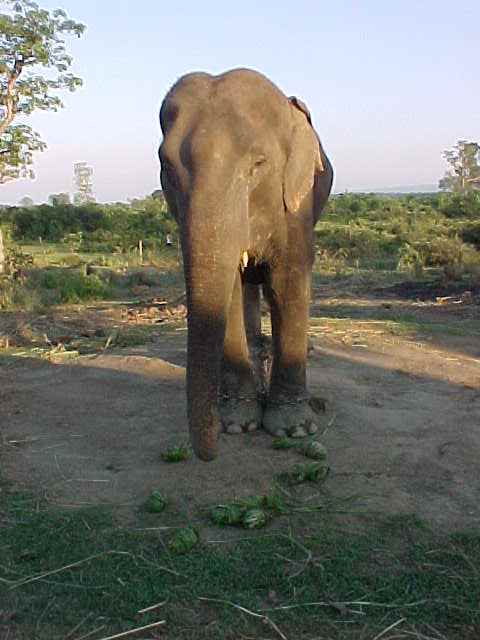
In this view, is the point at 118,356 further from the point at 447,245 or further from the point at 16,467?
the point at 447,245

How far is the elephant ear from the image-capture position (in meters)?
4.45


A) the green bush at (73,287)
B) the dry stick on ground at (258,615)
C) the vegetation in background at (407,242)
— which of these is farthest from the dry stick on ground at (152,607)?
the vegetation in background at (407,242)

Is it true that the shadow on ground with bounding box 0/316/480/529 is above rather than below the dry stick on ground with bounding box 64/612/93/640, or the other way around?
above

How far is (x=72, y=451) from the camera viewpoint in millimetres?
4605

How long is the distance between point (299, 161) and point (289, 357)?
130 cm

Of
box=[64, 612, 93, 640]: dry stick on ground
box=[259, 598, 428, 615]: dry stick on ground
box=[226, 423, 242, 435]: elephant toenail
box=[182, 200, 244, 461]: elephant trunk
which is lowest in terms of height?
box=[64, 612, 93, 640]: dry stick on ground

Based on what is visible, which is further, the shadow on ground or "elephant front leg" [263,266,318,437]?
"elephant front leg" [263,266,318,437]

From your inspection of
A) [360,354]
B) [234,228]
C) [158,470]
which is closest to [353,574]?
[158,470]

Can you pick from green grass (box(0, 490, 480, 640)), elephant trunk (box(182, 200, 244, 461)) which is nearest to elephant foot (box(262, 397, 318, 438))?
elephant trunk (box(182, 200, 244, 461))

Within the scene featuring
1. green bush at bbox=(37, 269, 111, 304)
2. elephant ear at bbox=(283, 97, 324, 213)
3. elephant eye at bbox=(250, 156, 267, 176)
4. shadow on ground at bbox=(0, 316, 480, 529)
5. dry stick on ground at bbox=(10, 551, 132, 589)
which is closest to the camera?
dry stick on ground at bbox=(10, 551, 132, 589)

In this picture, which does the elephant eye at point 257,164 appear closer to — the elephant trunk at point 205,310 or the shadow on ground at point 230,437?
the elephant trunk at point 205,310

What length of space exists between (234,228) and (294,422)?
1551 mm

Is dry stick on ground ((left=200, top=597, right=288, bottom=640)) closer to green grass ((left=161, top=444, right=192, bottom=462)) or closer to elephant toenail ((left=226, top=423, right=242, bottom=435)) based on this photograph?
green grass ((left=161, top=444, right=192, bottom=462))

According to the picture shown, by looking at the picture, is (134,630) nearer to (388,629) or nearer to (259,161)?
(388,629)
